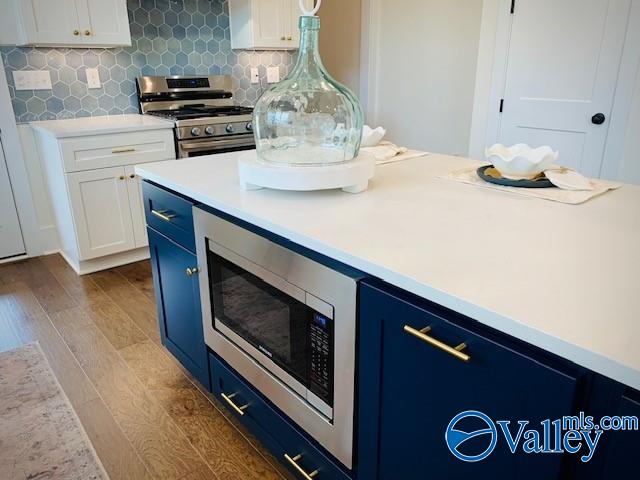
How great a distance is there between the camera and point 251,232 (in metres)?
1.30

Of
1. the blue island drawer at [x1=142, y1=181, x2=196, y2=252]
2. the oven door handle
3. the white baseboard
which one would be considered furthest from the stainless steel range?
the blue island drawer at [x1=142, y1=181, x2=196, y2=252]

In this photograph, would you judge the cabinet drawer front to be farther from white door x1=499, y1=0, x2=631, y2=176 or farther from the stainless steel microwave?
white door x1=499, y1=0, x2=631, y2=176

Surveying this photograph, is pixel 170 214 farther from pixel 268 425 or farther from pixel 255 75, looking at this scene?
pixel 255 75

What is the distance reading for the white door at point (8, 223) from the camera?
3207mm

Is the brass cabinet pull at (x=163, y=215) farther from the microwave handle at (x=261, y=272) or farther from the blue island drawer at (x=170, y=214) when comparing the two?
the microwave handle at (x=261, y=272)

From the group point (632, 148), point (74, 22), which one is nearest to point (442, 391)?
point (632, 148)

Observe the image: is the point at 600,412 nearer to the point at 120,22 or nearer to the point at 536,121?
the point at 536,121

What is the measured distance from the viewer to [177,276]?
1.79 metres

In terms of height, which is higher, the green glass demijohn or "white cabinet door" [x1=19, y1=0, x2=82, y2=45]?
"white cabinet door" [x1=19, y1=0, x2=82, y2=45]

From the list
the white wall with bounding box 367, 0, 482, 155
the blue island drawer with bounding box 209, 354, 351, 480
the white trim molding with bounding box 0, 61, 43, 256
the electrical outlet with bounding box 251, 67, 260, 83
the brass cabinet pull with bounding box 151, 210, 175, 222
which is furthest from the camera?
the electrical outlet with bounding box 251, 67, 260, 83

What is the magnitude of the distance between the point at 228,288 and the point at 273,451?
52cm

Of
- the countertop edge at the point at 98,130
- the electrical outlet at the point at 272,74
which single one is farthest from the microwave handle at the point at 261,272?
the electrical outlet at the point at 272,74

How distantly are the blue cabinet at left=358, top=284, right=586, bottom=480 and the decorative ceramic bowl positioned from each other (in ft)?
2.54

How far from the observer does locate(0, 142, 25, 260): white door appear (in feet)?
10.5
